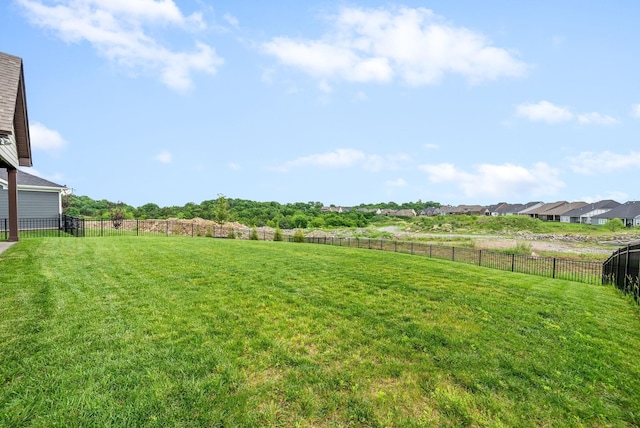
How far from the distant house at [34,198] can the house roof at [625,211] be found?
261 feet

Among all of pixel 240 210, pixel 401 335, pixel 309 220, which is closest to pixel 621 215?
pixel 309 220

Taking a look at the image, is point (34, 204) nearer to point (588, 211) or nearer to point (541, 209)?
point (588, 211)

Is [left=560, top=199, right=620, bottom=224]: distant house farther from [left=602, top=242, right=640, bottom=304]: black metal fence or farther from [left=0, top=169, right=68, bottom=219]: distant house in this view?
[left=0, top=169, right=68, bottom=219]: distant house

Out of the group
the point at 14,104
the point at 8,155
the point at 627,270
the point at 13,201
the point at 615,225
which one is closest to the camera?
the point at 14,104

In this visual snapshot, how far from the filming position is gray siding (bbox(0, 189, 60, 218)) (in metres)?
17.5

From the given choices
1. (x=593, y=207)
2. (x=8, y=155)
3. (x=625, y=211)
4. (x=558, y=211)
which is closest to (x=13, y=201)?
(x=8, y=155)

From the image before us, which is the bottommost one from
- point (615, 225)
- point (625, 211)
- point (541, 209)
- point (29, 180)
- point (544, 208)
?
point (615, 225)

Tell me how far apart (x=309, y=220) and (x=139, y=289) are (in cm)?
6246

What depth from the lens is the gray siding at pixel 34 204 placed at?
17472mm

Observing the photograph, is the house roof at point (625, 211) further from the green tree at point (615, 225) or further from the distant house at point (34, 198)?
the distant house at point (34, 198)

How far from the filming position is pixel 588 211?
63.8 metres

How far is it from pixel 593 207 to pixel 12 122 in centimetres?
8635

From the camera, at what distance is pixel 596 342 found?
4.33 metres

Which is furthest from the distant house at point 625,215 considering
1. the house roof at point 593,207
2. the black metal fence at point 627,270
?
the black metal fence at point 627,270
